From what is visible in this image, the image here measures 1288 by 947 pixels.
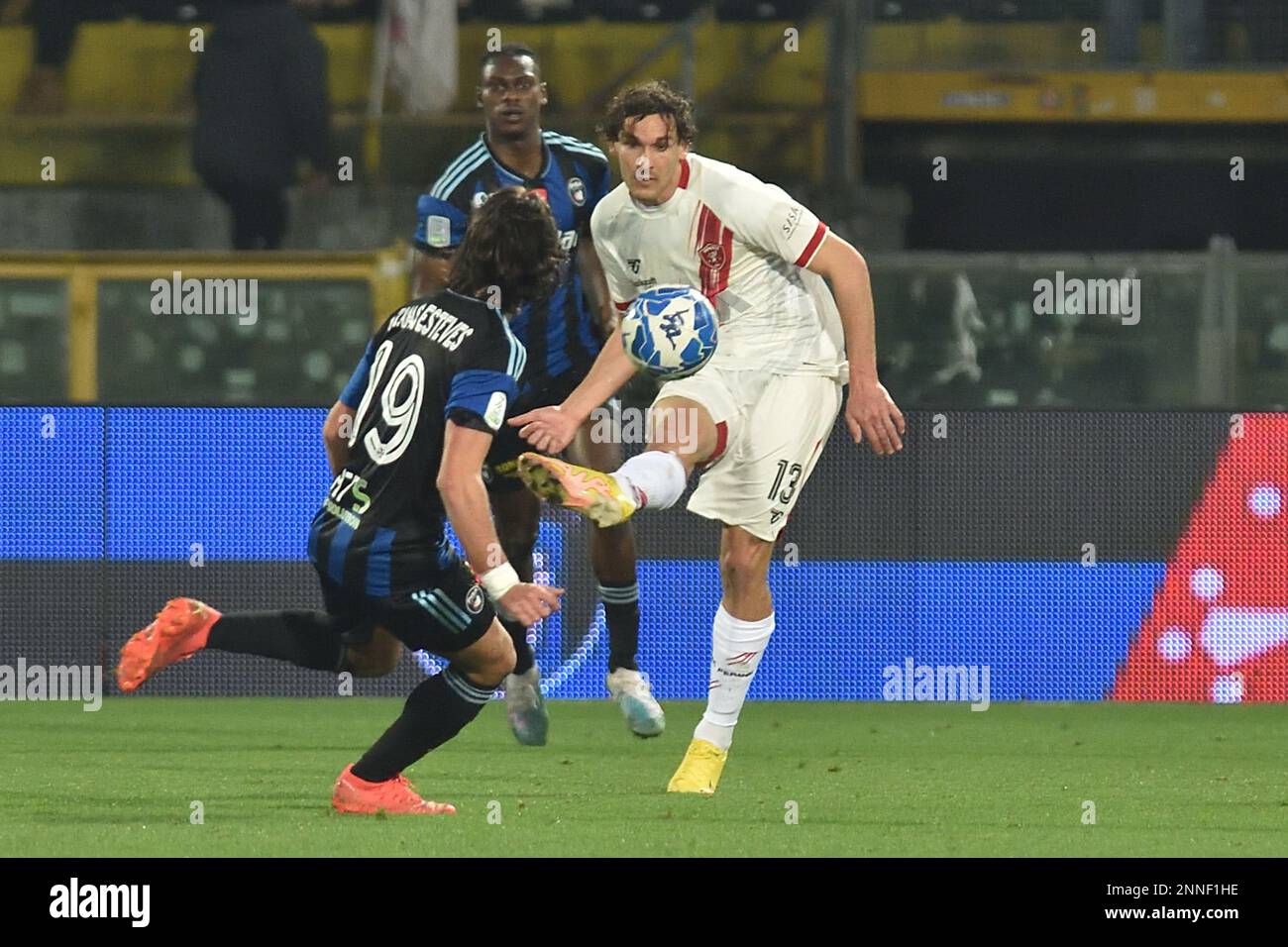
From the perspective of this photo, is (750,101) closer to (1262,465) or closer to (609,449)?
(1262,465)

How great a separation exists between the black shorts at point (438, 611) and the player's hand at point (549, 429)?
419 mm

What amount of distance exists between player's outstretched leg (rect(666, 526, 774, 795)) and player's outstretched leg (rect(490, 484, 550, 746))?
1176 millimetres

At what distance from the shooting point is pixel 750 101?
561 inches

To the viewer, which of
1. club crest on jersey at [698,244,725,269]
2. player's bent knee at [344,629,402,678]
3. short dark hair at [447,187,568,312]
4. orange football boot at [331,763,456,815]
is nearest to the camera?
short dark hair at [447,187,568,312]

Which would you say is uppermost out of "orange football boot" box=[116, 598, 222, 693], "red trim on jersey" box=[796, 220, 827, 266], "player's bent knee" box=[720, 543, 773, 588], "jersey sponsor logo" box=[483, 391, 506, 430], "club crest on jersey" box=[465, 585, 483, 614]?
"red trim on jersey" box=[796, 220, 827, 266]

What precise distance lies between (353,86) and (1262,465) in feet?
21.0

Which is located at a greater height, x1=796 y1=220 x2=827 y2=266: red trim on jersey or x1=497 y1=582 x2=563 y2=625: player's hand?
x1=796 y1=220 x2=827 y2=266: red trim on jersey

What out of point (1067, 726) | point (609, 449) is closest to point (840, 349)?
point (609, 449)

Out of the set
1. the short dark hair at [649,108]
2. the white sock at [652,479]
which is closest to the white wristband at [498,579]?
the white sock at [652,479]

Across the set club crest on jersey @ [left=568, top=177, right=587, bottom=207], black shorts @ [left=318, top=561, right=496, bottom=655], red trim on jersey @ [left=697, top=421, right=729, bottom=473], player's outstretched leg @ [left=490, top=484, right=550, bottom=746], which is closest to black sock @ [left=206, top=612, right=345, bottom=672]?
A: black shorts @ [left=318, top=561, right=496, bottom=655]

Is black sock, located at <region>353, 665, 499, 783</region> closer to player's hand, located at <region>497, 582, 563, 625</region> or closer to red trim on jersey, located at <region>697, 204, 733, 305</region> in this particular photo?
player's hand, located at <region>497, 582, 563, 625</region>

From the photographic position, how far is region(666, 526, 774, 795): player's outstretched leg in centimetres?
709

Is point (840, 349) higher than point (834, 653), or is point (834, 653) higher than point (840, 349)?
point (840, 349)

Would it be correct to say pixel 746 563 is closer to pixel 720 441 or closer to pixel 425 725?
pixel 720 441
